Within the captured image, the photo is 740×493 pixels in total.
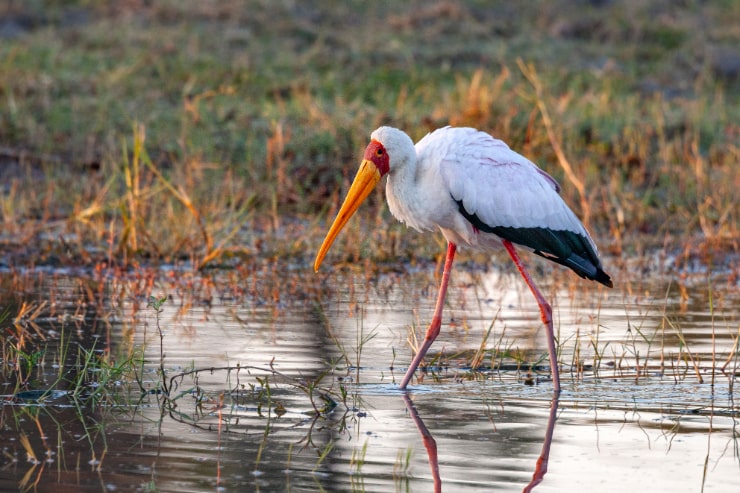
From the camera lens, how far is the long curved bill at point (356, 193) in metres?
5.66

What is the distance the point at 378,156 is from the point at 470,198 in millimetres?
404

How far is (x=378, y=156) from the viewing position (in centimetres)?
561

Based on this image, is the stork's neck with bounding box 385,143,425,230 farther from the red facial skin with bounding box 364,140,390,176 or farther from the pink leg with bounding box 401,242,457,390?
the pink leg with bounding box 401,242,457,390

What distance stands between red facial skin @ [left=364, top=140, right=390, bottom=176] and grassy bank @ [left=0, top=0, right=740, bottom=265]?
179 centimetres

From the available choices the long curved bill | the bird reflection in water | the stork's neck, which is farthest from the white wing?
the bird reflection in water

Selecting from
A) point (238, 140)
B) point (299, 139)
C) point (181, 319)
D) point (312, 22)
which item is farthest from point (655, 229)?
point (312, 22)

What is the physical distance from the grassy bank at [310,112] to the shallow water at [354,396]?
843 millimetres

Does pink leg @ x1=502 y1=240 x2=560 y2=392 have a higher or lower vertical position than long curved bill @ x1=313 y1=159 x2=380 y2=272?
lower

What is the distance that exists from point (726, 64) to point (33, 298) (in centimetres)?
1020

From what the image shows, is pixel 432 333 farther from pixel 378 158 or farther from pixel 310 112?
pixel 310 112

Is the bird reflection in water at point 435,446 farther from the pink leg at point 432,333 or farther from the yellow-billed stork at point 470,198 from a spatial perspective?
the yellow-billed stork at point 470,198

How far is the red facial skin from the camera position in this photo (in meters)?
5.60

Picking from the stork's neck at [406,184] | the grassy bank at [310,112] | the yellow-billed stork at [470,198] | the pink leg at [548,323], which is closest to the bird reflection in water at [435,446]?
the pink leg at [548,323]

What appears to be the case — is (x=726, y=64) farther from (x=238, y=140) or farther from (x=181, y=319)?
(x=181, y=319)
